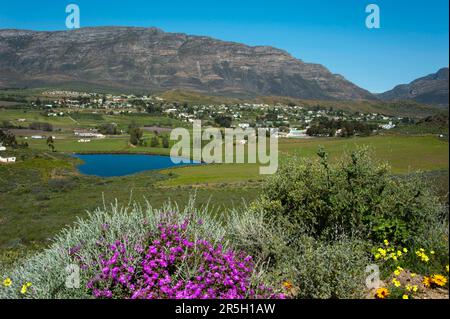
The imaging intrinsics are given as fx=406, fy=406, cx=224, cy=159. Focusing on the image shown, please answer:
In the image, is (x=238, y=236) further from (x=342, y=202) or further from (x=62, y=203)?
(x=62, y=203)

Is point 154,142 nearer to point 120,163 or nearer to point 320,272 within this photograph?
point 120,163

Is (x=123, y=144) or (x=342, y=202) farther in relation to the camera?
(x=123, y=144)

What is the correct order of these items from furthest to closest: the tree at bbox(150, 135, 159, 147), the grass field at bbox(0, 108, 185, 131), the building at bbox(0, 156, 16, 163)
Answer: the tree at bbox(150, 135, 159, 147) < the grass field at bbox(0, 108, 185, 131) < the building at bbox(0, 156, 16, 163)

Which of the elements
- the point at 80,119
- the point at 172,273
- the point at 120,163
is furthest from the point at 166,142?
the point at 172,273

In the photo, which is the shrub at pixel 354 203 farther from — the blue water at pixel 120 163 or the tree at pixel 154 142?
the tree at pixel 154 142

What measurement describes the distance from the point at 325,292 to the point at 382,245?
100 inches

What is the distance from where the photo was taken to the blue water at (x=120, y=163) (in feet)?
273

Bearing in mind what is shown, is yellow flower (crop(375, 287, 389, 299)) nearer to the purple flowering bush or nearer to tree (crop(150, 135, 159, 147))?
the purple flowering bush

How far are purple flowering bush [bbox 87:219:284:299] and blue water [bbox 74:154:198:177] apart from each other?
7612 cm

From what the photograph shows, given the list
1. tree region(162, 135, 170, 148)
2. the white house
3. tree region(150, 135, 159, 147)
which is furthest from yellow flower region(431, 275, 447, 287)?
the white house

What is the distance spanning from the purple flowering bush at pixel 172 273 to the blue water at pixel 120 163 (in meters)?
76.1

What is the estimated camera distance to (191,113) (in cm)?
19025

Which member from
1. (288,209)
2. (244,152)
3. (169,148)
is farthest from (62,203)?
(169,148)

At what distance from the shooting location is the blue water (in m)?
83.1
